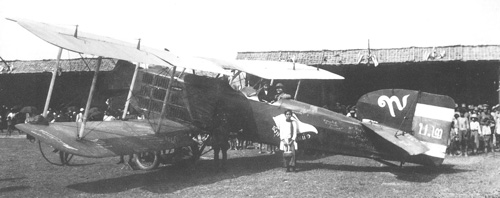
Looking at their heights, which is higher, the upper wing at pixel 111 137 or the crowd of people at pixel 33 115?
the upper wing at pixel 111 137

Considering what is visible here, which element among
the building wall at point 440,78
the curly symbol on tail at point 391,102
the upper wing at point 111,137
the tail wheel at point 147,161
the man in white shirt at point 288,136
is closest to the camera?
the upper wing at point 111,137

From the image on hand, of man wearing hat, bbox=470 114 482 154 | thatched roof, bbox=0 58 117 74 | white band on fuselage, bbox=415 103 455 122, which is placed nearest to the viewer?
white band on fuselage, bbox=415 103 455 122

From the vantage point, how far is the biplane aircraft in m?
8.06

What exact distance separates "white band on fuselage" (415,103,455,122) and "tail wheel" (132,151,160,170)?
6.04 metres

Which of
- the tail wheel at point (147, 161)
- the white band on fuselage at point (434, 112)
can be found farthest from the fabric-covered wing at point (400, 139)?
the tail wheel at point (147, 161)

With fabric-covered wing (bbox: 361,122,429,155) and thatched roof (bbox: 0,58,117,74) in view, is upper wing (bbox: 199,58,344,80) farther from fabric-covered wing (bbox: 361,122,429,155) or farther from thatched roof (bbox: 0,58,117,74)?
thatched roof (bbox: 0,58,117,74)

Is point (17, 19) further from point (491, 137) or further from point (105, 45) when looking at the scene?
point (491, 137)

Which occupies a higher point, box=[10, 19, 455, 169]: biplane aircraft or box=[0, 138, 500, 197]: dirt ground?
box=[10, 19, 455, 169]: biplane aircraft

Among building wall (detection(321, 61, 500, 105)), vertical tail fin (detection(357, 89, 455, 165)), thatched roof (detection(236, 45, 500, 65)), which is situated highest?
thatched roof (detection(236, 45, 500, 65))

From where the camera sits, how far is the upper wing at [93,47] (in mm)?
7293

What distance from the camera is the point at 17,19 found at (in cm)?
770

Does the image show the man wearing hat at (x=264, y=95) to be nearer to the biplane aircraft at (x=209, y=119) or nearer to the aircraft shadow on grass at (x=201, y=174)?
the biplane aircraft at (x=209, y=119)

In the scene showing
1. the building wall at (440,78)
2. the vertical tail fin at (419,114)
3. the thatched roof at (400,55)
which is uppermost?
the thatched roof at (400,55)

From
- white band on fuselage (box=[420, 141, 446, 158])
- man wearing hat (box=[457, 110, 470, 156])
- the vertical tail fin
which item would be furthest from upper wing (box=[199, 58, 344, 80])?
man wearing hat (box=[457, 110, 470, 156])
